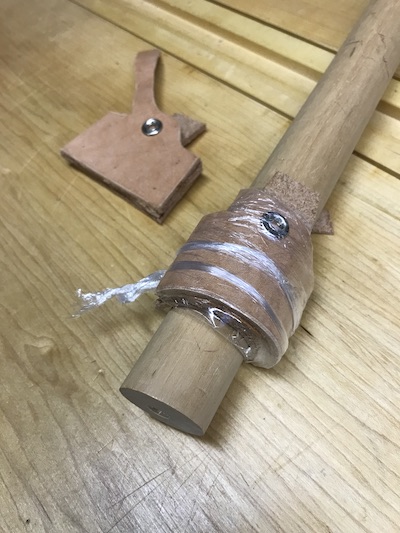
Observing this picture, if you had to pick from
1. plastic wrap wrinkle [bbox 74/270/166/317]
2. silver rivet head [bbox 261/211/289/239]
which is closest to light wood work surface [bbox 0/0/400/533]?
plastic wrap wrinkle [bbox 74/270/166/317]

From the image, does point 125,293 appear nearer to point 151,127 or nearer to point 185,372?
point 185,372

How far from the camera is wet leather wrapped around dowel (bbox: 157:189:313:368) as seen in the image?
58cm

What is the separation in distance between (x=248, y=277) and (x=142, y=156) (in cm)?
38

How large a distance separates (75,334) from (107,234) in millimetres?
187

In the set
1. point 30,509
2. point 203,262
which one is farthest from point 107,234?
point 30,509

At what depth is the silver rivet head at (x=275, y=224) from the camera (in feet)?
2.08

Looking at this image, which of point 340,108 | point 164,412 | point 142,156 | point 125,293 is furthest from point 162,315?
point 340,108

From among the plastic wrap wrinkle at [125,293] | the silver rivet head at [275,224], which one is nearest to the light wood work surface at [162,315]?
the plastic wrap wrinkle at [125,293]

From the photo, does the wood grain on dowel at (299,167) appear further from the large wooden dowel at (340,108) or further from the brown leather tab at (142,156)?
the brown leather tab at (142,156)

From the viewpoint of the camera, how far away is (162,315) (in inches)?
29.9

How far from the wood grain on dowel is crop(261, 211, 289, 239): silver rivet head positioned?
77mm

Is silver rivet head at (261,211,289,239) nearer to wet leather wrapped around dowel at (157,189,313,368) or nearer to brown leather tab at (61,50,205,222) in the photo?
wet leather wrapped around dowel at (157,189,313,368)

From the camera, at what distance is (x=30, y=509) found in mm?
642


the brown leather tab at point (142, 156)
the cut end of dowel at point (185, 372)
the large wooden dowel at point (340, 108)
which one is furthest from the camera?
the brown leather tab at point (142, 156)
